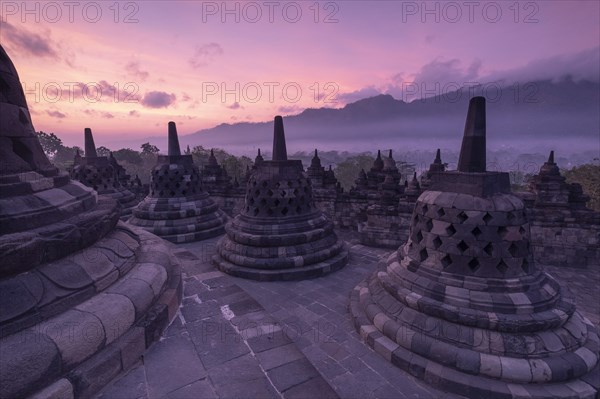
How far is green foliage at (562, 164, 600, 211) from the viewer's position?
30625 mm

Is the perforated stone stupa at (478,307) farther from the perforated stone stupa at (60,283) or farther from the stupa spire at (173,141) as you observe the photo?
the stupa spire at (173,141)

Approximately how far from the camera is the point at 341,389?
15.1 feet

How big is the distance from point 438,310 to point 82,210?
18.3 feet

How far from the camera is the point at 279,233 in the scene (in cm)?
906

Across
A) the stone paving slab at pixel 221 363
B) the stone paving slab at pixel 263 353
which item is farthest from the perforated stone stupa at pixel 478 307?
the stone paving slab at pixel 221 363

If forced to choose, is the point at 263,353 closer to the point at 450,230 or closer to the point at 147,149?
the point at 450,230

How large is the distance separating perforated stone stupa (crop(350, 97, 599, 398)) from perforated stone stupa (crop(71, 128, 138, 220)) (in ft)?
43.5

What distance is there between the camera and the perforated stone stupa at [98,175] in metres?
14.1

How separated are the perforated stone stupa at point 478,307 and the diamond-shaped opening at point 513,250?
0.02 meters

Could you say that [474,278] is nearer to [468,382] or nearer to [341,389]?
[468,382]

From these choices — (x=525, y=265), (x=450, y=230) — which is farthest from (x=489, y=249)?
(x=525, y=265)

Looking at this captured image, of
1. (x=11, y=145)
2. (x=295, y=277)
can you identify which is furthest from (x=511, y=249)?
(x=11, y=145)

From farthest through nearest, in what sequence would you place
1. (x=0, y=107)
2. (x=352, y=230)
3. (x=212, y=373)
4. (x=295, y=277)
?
(x=352, y=230), (x=295, y=277), (x=0, y=107), (x=212, y=373)

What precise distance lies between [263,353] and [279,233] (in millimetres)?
5788
